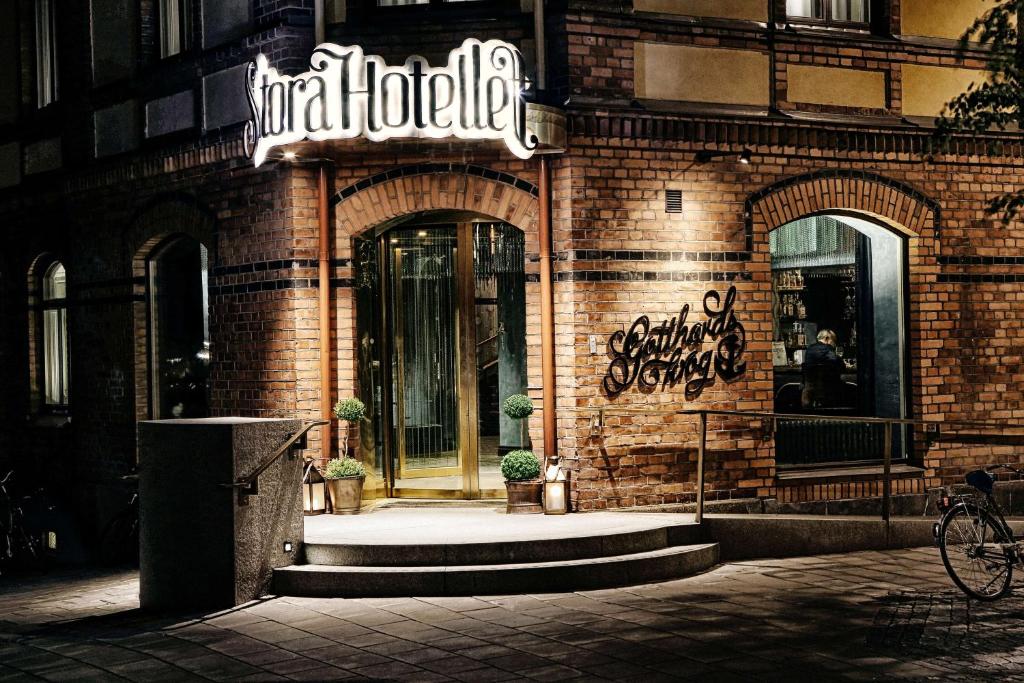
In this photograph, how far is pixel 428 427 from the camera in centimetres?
1105

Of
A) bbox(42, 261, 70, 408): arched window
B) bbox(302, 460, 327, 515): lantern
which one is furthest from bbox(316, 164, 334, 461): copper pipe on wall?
bbox(42, 261, 70, 408): arched window

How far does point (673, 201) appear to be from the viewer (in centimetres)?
1056

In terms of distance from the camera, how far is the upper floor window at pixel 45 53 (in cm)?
1438

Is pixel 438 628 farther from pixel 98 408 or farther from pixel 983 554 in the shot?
pixel 98 408

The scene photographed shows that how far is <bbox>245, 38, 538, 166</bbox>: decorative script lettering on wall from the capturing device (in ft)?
31.0

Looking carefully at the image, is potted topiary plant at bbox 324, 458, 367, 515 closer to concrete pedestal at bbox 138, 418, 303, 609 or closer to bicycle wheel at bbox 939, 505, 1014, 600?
concrete pedestal at bbox 138, 418, 303, 609

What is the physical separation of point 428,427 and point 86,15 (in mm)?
6223

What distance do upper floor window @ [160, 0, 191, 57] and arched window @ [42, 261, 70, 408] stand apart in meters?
3.59

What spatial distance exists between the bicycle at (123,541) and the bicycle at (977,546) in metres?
6.93

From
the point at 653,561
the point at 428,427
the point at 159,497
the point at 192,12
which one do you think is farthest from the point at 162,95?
the point at 653,561

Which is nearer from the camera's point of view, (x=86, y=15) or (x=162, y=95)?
(x=162, y=95)

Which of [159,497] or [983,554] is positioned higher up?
[159,497]

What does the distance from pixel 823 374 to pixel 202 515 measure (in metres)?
6.17

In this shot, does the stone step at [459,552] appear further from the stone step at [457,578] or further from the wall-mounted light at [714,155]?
the wall-mounted light at [714,155]
